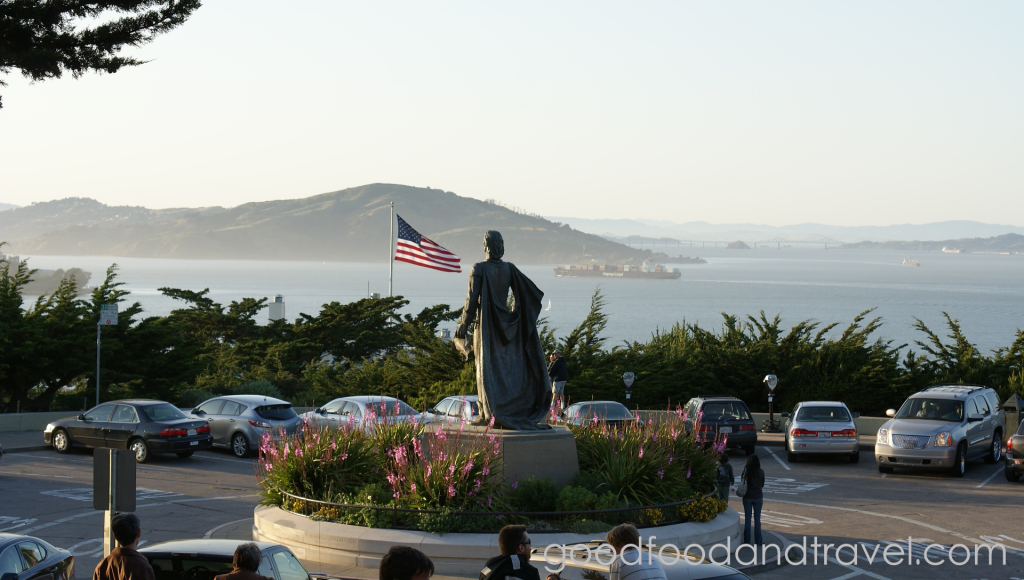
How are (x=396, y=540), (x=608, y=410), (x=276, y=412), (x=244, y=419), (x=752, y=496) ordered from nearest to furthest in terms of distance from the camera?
(x=396, y=540) → (x=752, y=496) → (x=244, y=419) → (x=276, y=412) → (x=608, y=410)

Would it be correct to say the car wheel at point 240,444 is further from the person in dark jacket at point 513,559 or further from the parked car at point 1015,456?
the person in dark jacket at point 513,559

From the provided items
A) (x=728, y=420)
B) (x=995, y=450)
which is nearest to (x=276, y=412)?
(x=728, y=420)

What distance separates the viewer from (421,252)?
37188 mm

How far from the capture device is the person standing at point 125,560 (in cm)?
665

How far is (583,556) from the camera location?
791 centimetres

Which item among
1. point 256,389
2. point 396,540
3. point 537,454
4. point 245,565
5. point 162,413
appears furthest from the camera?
point 256,389

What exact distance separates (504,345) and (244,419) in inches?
409

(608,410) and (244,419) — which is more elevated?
(608,410)

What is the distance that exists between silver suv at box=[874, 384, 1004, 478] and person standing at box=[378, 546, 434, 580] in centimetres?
1572

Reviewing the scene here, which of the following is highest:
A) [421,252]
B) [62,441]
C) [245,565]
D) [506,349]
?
[421,252]

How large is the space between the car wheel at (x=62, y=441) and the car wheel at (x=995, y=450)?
19.6 m

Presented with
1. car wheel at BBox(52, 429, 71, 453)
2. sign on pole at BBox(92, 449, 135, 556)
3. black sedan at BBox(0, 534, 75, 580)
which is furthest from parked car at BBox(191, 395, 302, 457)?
sign on pole at BBox(92, 449, 135, 556)

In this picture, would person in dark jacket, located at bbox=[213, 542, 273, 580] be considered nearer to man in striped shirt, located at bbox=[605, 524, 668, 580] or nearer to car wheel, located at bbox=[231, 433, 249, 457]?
man in striped shirt, located at bbox=[605, 524, 668, 580]

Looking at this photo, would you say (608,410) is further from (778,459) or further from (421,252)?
(421,252)
